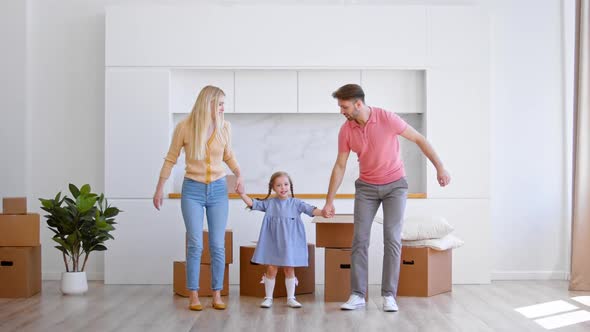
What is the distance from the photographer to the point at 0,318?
4418 millimetres

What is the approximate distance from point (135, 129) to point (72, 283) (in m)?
1.29

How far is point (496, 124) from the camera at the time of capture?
6.32 meters

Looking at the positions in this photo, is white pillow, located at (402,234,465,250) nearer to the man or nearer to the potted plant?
the man

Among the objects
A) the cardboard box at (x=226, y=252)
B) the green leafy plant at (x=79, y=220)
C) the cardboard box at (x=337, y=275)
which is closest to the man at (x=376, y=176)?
the cardboard box at (x=337, y=275)

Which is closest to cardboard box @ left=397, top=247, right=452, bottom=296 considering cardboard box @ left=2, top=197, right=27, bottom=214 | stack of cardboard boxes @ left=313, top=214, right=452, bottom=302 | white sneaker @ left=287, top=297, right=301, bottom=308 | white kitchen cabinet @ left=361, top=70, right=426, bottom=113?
stack of cardboard boxes @ left=313, top=214, right=452, bottom=302

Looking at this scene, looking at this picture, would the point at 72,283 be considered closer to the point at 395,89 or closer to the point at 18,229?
the point at 18,229

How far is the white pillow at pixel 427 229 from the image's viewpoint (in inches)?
215

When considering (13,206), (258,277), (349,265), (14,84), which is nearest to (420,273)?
(349,265)

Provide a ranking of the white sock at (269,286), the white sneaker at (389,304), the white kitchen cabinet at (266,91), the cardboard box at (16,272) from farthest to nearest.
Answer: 1. the white kitchen cabinet at (266,91)
2. the cardboard box at (16,272)
3. the white sock at (269,286)
4. the white sneaker at (389,304)

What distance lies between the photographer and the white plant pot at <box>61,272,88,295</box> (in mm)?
5410

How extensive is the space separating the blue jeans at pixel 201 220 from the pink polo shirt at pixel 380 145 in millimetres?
863

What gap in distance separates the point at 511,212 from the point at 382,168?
204 cm

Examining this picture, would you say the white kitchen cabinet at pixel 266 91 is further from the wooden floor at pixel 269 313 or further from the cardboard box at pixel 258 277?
the wooden floor at pixel 269 313

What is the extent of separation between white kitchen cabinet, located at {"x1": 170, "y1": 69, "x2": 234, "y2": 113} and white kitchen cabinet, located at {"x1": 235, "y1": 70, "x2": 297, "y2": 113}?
0.20ft
